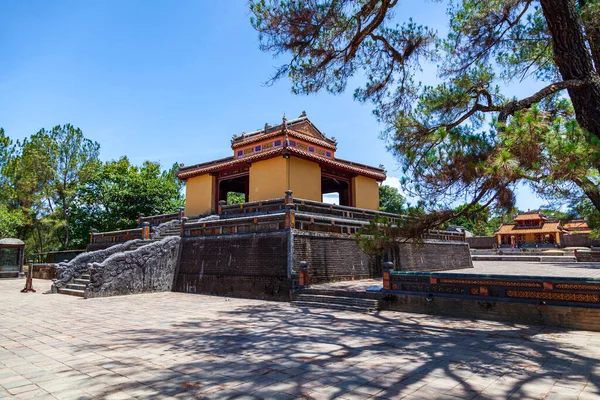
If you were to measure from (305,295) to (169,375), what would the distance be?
6.09m

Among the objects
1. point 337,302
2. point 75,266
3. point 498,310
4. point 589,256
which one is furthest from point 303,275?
point 589,256

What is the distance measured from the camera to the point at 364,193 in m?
19.3

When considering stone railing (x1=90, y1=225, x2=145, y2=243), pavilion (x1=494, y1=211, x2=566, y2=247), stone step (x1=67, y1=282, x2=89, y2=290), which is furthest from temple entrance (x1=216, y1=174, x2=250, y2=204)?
pavilion (x1=494, y1=211, x2=566, y2=247)

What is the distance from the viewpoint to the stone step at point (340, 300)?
8.56m

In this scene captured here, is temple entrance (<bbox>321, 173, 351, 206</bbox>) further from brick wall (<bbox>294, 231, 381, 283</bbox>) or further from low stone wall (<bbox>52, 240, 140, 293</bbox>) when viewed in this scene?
low stone wall (<bbox>52, 240, 140, 293</bbox>)

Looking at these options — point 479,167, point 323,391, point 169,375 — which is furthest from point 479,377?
point 169,375

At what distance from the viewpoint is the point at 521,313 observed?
6.70 meters

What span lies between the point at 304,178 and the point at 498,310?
10440mm

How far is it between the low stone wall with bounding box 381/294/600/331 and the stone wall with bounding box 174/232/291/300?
350 centimetres

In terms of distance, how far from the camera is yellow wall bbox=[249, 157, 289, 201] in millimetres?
15578

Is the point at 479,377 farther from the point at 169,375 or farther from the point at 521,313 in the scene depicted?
the point at 521,313

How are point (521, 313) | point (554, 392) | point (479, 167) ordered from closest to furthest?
point (554, 392) → point (479, 167) → point (521, 313)

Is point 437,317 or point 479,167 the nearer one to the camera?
point 479,167

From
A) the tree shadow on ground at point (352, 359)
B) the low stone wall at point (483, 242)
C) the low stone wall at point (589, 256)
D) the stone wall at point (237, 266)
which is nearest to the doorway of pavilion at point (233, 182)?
the stone wall at point (237, 266)
